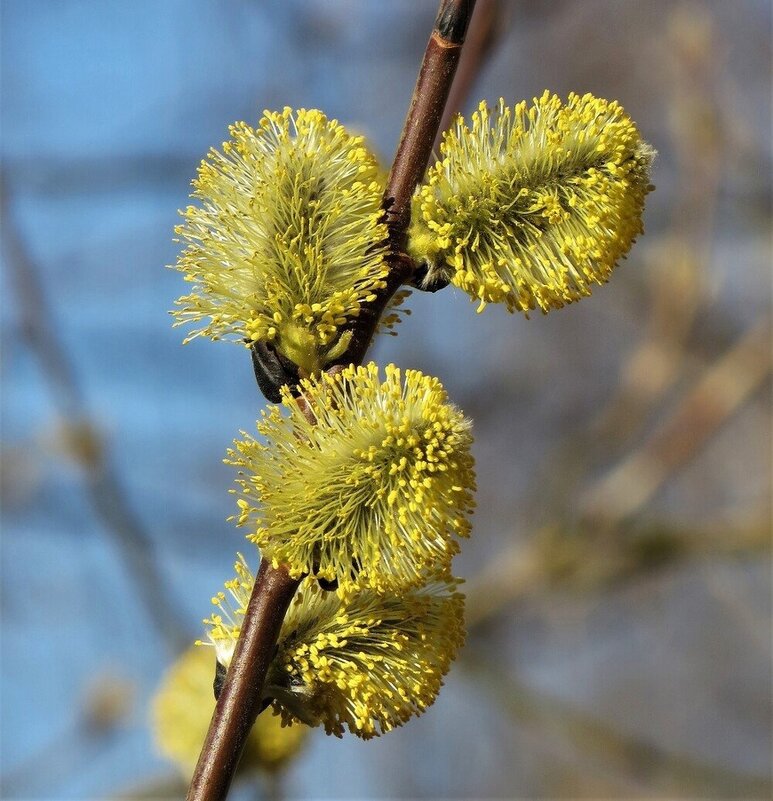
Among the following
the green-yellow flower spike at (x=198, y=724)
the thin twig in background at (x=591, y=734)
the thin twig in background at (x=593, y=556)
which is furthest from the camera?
the thin twig in background at (x=593, y=556)

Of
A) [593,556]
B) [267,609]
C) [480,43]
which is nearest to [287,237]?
[267,609]

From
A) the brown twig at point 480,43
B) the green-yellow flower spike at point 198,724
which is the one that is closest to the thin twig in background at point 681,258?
the brown twig at point 480,43

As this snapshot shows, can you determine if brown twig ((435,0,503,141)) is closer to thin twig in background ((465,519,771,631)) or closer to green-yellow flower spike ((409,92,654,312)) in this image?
green-yellow flower spike ((409,92,654,312))

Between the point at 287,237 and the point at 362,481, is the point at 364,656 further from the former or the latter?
the point at 287,237

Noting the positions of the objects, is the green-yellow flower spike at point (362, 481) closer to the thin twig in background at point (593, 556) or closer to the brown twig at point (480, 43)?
the brown twig at point (480, 43)

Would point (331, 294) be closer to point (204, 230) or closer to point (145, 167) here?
point (204, 230)

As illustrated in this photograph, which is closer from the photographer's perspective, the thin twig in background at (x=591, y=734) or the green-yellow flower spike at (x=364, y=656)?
the green-yellow flower spike at (x=364, y=656)
